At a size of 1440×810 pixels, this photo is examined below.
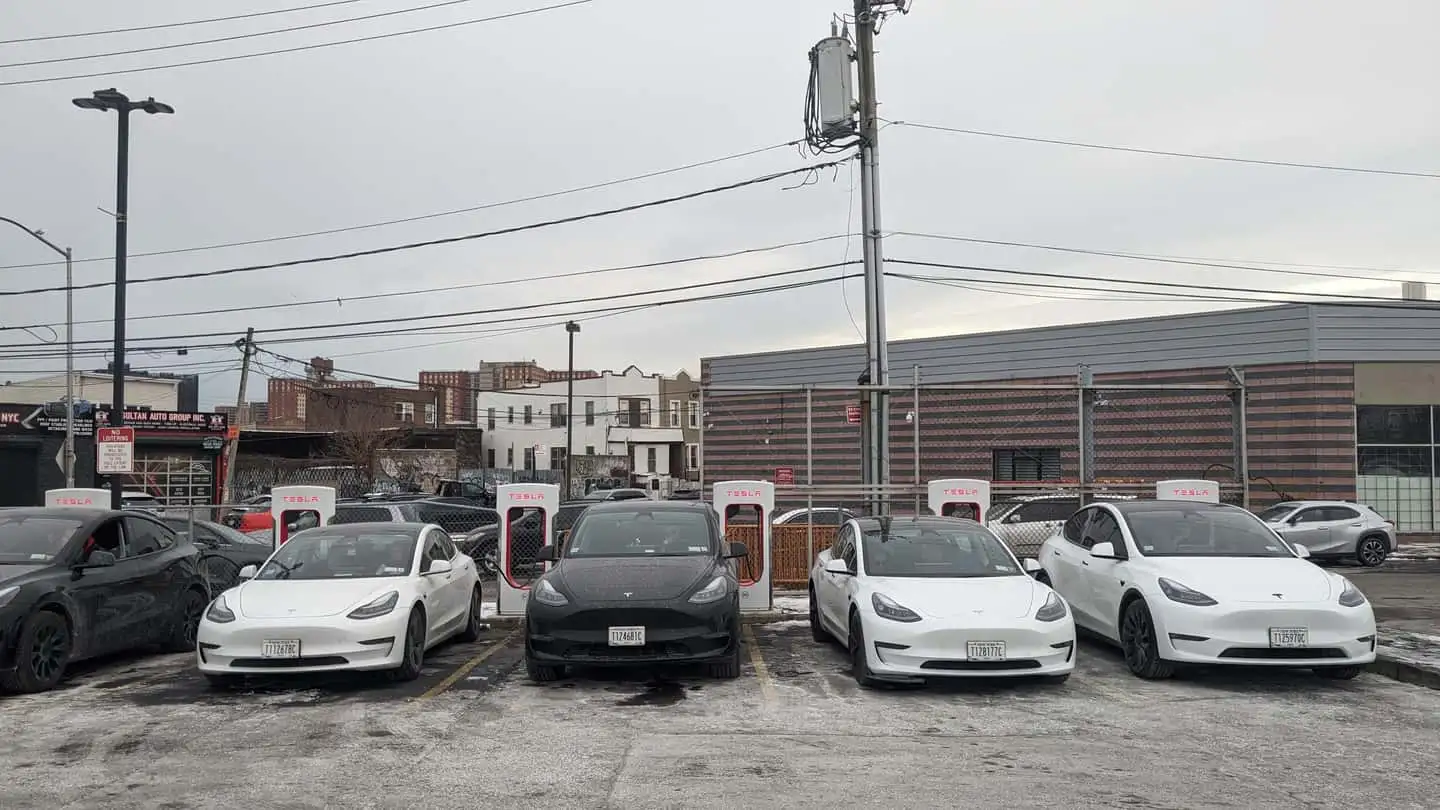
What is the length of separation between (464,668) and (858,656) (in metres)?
3.60

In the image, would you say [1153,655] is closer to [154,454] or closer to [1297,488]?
[1297,488]

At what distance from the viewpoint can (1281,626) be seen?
27.5 feet

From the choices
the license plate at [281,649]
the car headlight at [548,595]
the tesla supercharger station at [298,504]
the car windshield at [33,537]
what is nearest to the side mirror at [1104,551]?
the car headlight at [548,595]

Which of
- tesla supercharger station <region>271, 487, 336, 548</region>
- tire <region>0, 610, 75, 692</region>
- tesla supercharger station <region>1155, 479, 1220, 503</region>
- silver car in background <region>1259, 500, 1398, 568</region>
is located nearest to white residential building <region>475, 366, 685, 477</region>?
silver car in background <region>1259, 500, 1398, 568</region>

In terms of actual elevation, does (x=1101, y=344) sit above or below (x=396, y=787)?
above

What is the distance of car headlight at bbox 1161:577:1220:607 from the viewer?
8609 millimetres

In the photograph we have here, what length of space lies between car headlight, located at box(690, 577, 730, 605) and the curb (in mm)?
5396

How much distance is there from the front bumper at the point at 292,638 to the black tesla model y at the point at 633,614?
4.22 ft

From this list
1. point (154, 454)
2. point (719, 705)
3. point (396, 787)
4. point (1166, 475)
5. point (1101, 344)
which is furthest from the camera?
point (154, 454)

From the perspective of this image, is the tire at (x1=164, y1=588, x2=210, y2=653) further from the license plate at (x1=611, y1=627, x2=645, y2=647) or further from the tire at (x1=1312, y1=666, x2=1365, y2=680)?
the tire at (x1=1312, y1=666, x2=1365, y2=680)

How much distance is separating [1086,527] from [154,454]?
1445 inches

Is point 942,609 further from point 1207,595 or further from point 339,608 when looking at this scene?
point 339,608

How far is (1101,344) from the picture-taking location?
2839 cm

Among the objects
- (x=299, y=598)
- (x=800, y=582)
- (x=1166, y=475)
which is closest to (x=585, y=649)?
(x=299, y=598)
